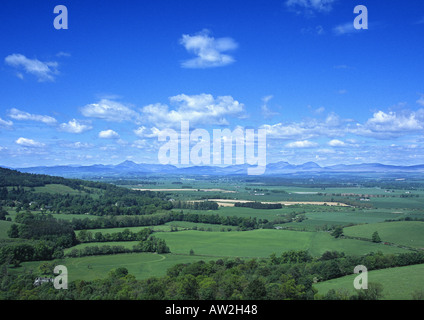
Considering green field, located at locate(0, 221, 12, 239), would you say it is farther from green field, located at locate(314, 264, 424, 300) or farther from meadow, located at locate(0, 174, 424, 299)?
green field, located at locate(314, 264, 424, 300)

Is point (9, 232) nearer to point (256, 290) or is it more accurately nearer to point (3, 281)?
point (3, 281)

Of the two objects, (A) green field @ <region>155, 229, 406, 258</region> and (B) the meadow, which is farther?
(A) green field @ <region>155, 229, 406, 258</region>

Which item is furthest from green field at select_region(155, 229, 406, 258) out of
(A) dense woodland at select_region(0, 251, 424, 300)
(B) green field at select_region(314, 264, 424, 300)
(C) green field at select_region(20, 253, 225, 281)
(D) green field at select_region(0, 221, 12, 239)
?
(D) green field at select_region(0, 221, 12, 239)

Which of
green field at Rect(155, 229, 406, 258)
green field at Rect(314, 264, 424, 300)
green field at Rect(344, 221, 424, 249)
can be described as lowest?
green field at Rect(155, 229, 406, 258)

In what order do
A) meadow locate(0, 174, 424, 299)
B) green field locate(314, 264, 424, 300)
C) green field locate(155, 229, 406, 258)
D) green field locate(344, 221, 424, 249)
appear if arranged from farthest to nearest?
green field locate(344, 221, 424, 249) → green field locate(155, 229, 406, 258) → meadow locate(0, 174, 424, 299) → green field locate(314, 264, 424, 300)

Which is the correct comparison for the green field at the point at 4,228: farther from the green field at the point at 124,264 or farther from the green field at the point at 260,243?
the green field at the point at 260,243

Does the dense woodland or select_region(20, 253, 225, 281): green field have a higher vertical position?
the dense woodland
